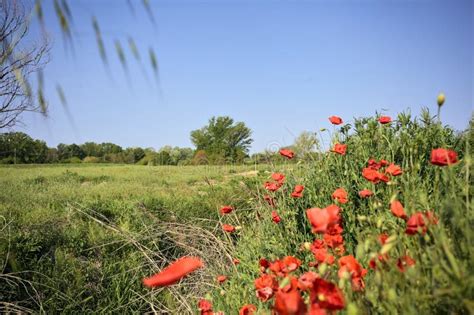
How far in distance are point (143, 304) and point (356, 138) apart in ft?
7.77

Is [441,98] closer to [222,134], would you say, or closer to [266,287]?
[266,287]

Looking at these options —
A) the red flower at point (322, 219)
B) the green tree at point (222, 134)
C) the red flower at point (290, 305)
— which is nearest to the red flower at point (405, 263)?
the red flower at point (322, 219)

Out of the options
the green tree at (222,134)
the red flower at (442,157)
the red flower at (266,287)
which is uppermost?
the green tree at (222,134)

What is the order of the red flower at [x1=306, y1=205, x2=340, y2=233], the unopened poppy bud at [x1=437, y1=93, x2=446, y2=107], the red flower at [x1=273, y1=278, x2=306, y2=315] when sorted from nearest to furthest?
the red flower at [x1=273, y1=278, x2=306, y2=315], the red flower at [x1=306, y1=205, x2=340, y2=233], the unopened poppy bud at [x1=437, y1=93, x2=446, y2=107]

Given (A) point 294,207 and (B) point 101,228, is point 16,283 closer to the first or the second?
(B) point 101,228

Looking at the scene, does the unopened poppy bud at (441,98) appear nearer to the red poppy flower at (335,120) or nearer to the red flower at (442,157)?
the red flower at (442,157)

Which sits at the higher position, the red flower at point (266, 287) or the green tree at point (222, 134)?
the green tree at point (222, 134)

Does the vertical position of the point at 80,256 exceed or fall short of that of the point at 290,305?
it falls short

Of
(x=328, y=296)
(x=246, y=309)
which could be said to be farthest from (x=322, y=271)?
(x=246, y=309)

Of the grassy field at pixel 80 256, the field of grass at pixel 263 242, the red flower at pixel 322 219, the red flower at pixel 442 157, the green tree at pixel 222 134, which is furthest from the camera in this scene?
the green tree at pixel 222 134

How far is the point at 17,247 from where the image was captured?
2.94 meters

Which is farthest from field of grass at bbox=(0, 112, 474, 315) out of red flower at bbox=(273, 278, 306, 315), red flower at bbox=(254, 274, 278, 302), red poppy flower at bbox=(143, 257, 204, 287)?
red poppy flower at bbox=(143, 257, 204, 287)

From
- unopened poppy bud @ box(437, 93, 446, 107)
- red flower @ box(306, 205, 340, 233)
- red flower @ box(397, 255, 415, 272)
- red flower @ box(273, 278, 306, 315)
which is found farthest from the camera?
unopened poppy bud @ box(437, 93, 446, 107)

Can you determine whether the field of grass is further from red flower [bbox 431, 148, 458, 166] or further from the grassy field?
red flower [bbox 431, 148, 458, 166]
